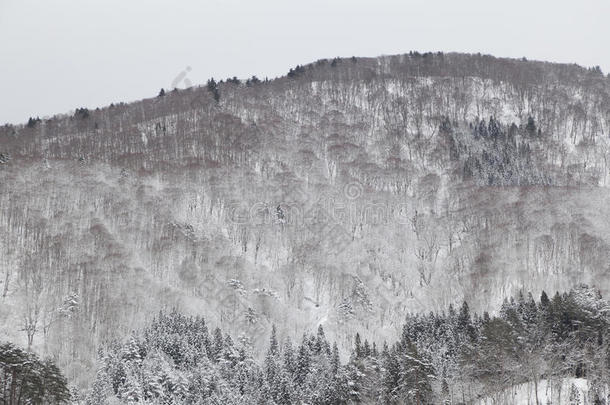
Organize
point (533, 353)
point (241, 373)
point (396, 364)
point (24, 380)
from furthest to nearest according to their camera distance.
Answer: point (241, 373)
point (396, 364)
point (533, 353)
point (24, 380)

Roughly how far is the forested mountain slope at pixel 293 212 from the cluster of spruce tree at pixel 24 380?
4367 centimetres

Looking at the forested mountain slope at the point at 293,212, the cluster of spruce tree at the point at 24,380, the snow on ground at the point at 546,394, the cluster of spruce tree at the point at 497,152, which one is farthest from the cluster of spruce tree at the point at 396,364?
the cluster of spruce tree at the point at 497,152

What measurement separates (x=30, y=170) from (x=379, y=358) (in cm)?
9382

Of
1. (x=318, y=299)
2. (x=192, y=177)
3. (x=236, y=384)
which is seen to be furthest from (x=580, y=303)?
(x=192, y=177)

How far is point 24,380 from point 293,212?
89995mm

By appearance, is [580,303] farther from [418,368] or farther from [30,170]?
[30,170]

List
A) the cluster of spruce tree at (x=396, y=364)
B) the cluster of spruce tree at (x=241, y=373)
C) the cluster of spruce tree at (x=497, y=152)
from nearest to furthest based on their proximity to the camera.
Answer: the cluster of spruce tree at (x=396, y=364) < the cluster of spruce tree at (x=241, y=373) < the cluster of spruce tree at (x=497, y=152)

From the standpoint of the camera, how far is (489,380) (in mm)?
62438

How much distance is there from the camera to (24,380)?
169 ft

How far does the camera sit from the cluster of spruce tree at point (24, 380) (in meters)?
50.8

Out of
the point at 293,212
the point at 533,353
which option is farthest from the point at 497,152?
the point at 533,353

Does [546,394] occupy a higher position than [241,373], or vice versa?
[546,394]

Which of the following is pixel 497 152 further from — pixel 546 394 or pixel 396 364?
pixel 546 394

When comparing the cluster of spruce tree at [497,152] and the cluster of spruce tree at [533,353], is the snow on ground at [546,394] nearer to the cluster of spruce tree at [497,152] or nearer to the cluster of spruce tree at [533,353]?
the cluster of spruce tree at [533,353]
